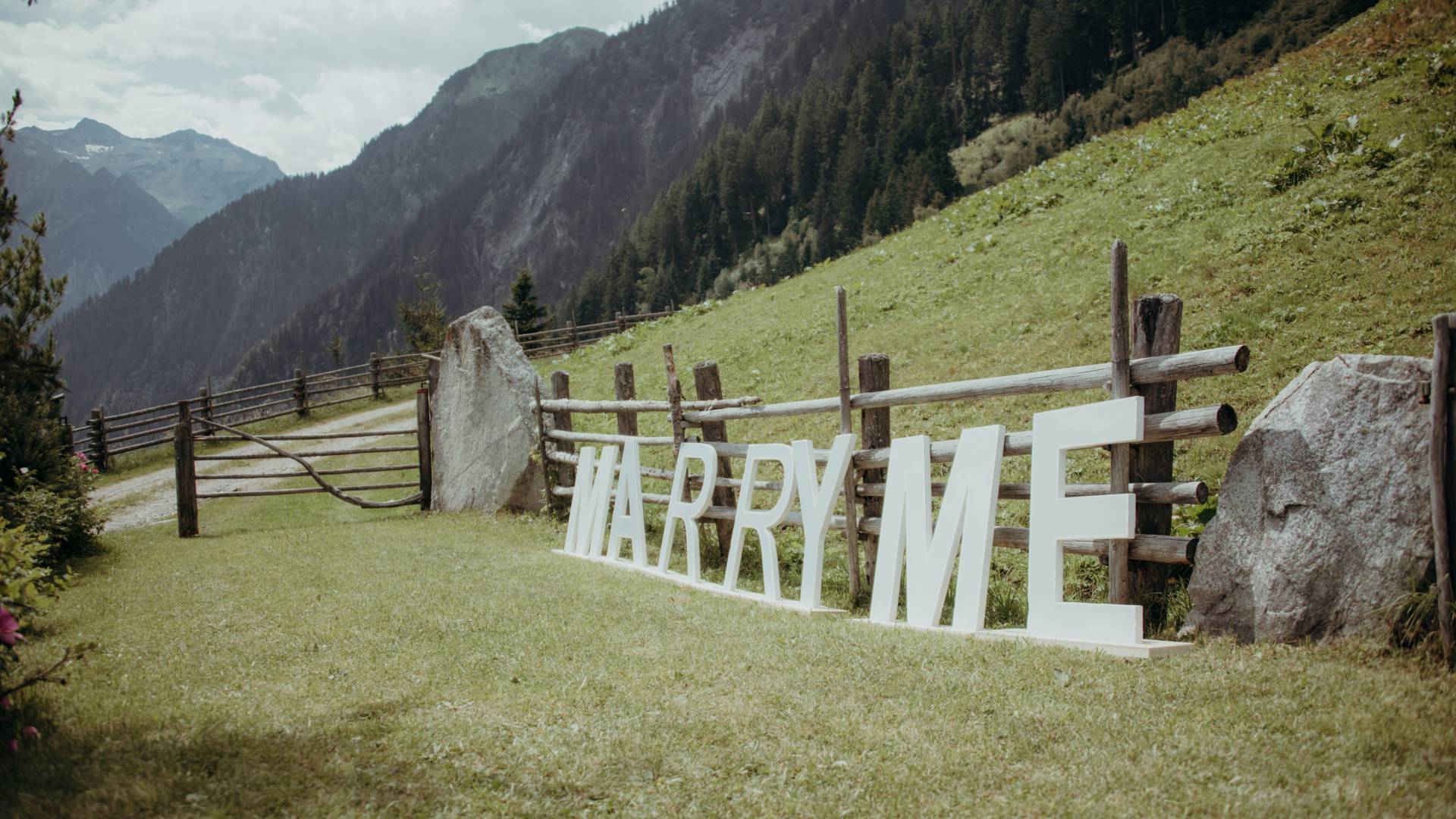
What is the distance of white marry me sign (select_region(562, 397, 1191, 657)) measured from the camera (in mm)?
4172

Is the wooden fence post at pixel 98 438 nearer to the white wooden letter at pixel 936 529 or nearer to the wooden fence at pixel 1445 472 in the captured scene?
the white wooden letter at pixel 936 529

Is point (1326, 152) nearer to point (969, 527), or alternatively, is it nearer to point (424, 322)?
point (969, 527)

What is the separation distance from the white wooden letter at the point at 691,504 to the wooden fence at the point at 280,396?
15052mm

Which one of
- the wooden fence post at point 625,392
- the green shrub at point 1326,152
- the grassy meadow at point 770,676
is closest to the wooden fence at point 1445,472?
the grassy meadow at point 770,676

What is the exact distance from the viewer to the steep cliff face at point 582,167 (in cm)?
14188

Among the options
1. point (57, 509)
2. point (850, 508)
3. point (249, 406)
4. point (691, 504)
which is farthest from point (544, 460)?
point (249, 406)

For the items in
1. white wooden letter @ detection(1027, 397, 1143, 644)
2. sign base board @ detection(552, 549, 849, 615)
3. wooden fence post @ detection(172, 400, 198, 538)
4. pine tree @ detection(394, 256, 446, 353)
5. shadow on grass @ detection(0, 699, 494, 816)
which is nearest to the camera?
shadow on grass @ detection(0, 699, 494, 816)

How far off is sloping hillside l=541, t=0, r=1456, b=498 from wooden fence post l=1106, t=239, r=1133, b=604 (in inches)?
83.7

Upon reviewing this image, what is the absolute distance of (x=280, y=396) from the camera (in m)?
25.6

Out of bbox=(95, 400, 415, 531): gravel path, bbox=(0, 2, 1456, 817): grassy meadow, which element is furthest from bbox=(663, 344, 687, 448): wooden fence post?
bbox=(95, 400, 415, 531): gravel path

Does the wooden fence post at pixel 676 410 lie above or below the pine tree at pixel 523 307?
below

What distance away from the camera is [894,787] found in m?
2.81

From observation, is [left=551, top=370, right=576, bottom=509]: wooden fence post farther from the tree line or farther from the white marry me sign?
the tree line

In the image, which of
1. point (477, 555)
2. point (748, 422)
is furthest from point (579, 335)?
point (477, 555)
